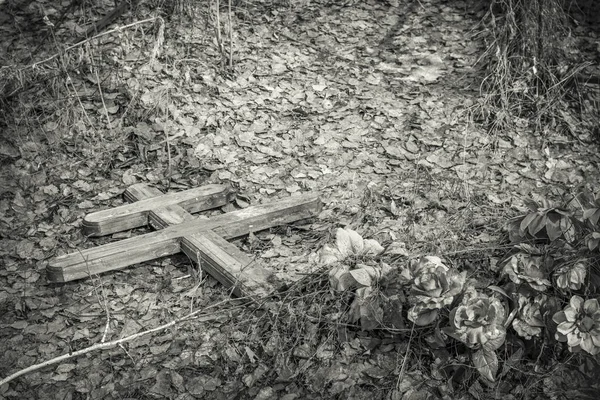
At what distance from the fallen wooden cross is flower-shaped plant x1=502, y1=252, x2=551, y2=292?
4.03ft

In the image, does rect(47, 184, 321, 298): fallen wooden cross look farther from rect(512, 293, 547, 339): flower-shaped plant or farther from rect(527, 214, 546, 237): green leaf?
rect(527, 214, 546, 237): green leaf

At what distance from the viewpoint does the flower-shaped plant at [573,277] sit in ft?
9.98

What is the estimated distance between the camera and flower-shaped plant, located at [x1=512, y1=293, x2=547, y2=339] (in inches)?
122

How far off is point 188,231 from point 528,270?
6.54 feet

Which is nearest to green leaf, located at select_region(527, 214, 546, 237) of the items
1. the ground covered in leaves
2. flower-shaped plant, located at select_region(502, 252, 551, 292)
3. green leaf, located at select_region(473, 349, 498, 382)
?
flower-shaped plant, located at select_region(502, 252, 551, 292)

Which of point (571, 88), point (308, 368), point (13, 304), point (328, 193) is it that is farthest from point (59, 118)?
point (571, 88)

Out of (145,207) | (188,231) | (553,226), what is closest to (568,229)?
(553,226)

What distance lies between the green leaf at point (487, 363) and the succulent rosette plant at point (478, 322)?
0.15ft

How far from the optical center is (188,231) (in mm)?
4055

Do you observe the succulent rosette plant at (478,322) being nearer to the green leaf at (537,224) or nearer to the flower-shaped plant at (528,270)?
the flower-shaped plant at (528,270)

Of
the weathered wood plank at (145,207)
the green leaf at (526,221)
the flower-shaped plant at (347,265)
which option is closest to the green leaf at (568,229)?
the green leaf at (526,221)

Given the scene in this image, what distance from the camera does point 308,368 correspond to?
3.20 m

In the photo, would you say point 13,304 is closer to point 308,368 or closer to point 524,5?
point 308,368

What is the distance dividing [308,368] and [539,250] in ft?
4.14
